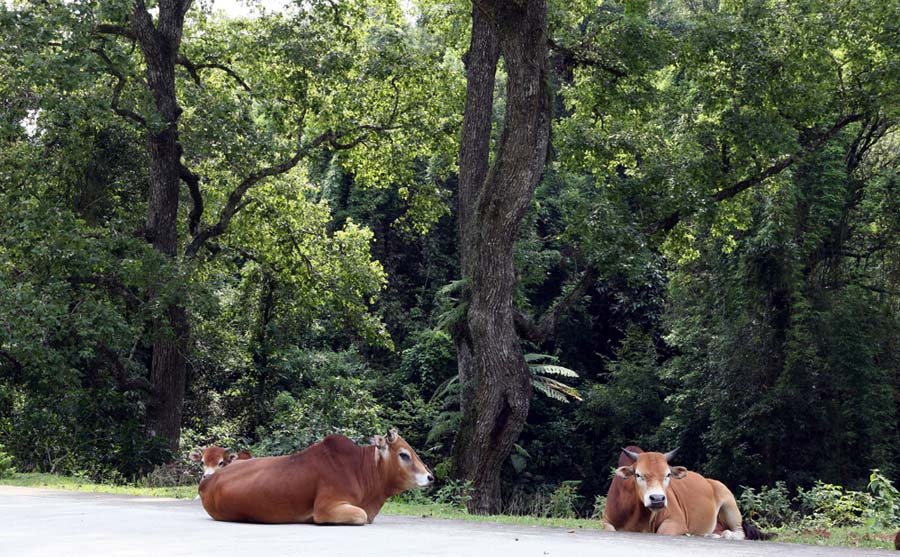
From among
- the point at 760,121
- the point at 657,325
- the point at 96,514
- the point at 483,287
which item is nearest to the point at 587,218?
the point at 760,121

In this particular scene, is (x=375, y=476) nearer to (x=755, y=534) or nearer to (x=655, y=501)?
(x=655, y=501)

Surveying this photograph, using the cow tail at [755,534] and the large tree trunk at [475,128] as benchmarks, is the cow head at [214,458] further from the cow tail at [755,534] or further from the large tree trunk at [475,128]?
the large tree trunk at [475,128]

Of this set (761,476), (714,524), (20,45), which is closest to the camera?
(714,524)

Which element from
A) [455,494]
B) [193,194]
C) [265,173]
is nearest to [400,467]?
[455,494]

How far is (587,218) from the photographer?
783 inches

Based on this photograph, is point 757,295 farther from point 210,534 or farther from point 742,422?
point 210,534

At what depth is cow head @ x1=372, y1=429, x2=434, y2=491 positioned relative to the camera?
335 inches

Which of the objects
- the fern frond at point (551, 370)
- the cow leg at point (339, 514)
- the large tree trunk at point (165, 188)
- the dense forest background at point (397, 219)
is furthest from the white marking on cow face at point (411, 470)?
the fern frond at point (551, 370)

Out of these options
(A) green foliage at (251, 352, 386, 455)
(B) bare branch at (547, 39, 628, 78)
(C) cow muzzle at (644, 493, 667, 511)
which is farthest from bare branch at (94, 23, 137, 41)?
(C) cow muzzle at (644, 493, 667, 511)

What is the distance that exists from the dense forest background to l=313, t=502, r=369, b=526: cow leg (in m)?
7.69

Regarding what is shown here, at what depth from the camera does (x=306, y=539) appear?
6.71 meters

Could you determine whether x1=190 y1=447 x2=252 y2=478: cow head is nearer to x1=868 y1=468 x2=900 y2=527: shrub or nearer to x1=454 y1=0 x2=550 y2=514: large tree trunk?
x1=454 y1=0 x2=550 y2=514: large tree trunk

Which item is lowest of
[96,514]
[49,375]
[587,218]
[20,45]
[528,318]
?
[96,514]

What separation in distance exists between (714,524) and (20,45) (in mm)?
14239
